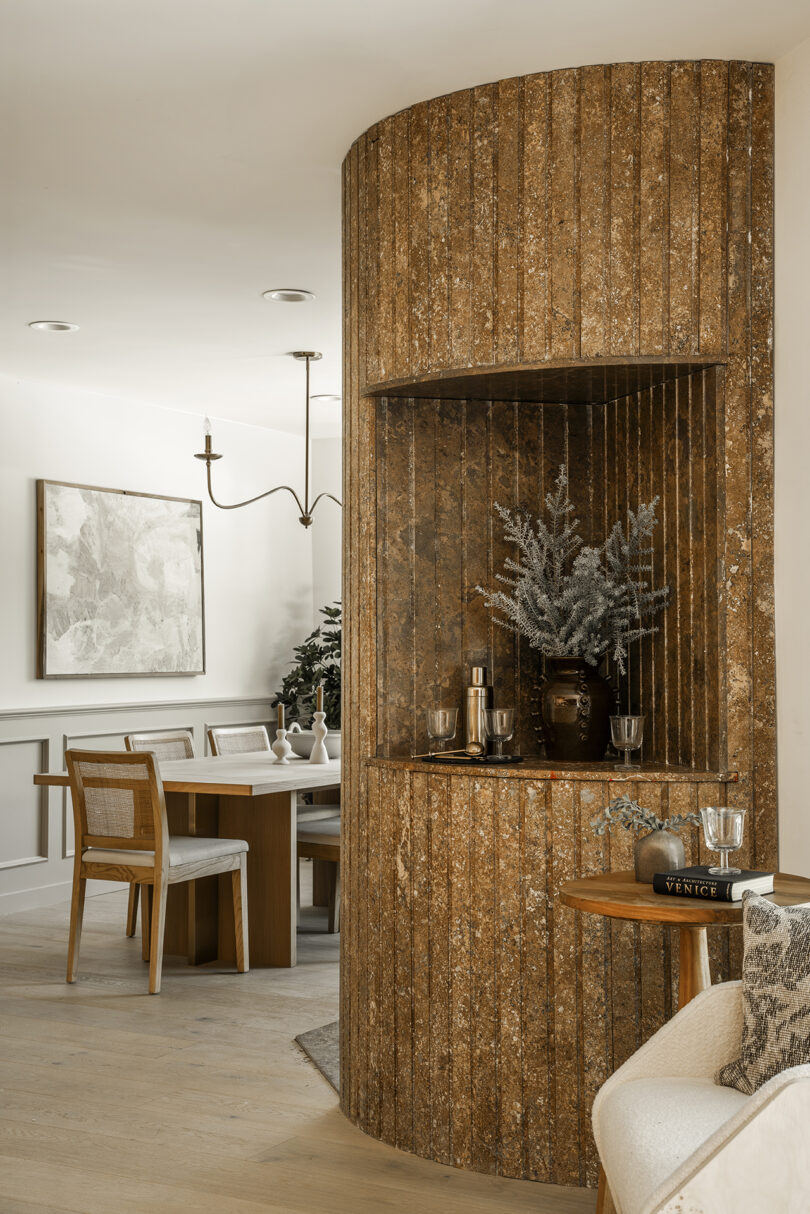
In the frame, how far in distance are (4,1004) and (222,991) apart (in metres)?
0.77

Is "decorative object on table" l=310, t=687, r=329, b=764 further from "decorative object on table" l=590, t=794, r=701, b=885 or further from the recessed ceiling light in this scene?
"decorative object on table" l=590, t=794, r=701, b=885

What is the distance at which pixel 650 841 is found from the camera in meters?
2.63

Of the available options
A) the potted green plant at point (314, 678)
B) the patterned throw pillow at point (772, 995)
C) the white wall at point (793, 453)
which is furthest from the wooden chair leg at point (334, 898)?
the patterned throw pillow at point (772, 995)

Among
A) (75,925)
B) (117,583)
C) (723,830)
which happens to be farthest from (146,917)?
(723,830)

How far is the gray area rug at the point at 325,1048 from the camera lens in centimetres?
369

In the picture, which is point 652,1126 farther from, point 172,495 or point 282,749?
point 172,495

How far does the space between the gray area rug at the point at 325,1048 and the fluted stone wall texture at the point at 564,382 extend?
1.80 feet

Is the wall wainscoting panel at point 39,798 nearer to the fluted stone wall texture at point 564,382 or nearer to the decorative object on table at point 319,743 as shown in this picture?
the decorative object on table at point 319,743

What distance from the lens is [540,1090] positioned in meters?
2.95

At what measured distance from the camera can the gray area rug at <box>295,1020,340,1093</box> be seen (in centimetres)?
369

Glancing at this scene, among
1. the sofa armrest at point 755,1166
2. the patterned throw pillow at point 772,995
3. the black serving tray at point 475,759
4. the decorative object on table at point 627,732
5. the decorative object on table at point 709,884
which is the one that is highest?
the decorative object on table at point 627,732

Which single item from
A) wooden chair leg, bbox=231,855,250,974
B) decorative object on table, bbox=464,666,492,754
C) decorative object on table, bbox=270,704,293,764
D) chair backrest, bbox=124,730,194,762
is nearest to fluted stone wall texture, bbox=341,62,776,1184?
decorative object on table, bbox=464,666,492,754

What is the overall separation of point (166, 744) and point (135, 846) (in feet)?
4.27

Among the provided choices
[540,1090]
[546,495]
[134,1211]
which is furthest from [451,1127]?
[546,495]
